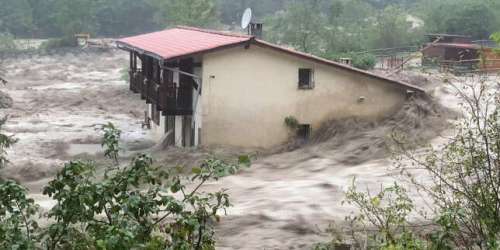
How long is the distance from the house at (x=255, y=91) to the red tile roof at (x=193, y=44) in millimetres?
45

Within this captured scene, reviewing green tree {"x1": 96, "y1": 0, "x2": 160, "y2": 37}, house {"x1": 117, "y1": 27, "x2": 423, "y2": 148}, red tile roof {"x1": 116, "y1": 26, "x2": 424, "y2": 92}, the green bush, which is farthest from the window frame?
green tree {"x1": 96, "y1": 0, "x2": 160, "y2": 37}

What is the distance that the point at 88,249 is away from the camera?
671 cm

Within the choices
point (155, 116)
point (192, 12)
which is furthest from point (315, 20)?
point (155, 116)

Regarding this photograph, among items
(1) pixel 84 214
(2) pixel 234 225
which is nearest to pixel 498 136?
(1) pixel 84 214

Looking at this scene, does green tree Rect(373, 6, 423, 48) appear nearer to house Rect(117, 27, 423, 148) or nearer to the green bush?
house Rect(117, 27, 423, 148)

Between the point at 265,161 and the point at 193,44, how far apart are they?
4697mm

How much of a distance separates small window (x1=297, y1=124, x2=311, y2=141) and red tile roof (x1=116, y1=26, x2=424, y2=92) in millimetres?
2209

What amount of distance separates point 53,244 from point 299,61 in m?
18.5

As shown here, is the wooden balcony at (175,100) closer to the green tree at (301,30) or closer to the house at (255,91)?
the house at (255,91)

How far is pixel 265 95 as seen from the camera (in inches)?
960

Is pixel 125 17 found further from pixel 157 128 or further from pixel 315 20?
pixel 157 128

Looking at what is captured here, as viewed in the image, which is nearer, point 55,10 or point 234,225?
point 234,225

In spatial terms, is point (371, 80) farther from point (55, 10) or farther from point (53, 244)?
point (55, 10)

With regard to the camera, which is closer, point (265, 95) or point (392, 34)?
point (265, 95)
